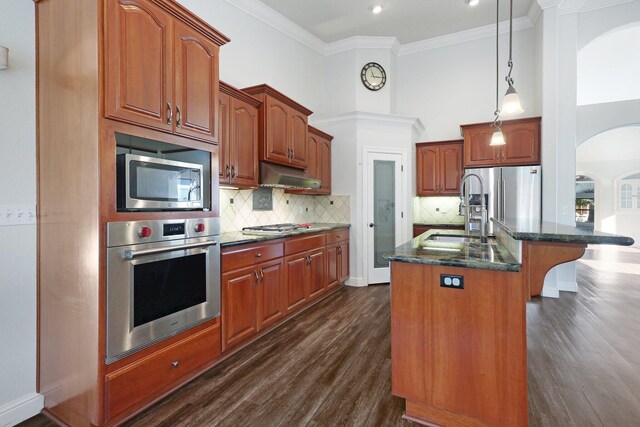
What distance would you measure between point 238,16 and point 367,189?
2.77 m

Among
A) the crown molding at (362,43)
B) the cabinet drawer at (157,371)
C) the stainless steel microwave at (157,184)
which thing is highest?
the crown molding at (362,43)

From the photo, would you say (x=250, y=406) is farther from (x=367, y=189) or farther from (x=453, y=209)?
(x=453, y=209)

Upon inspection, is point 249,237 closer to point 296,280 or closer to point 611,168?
point 296,280

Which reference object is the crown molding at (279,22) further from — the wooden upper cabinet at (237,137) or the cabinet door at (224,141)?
the cabinet door at (224,141)

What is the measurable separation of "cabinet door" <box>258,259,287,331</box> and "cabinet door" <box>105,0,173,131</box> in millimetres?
1507

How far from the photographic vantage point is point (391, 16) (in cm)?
449

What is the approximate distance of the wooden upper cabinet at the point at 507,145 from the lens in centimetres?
443

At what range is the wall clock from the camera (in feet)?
16.7

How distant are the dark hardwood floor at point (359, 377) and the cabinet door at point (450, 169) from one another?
2.28 m

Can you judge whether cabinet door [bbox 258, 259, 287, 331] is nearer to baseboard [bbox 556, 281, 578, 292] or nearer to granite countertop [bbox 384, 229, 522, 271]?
granite countertop [bbox 384, 229, 522, 271]

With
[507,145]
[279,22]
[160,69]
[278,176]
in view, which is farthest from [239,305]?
[507,145]

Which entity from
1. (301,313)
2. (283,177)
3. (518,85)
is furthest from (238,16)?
(518,85)

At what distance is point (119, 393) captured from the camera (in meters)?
1.66

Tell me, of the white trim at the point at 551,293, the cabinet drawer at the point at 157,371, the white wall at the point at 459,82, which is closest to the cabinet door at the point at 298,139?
the cabinet drawer at the point at 157,371
